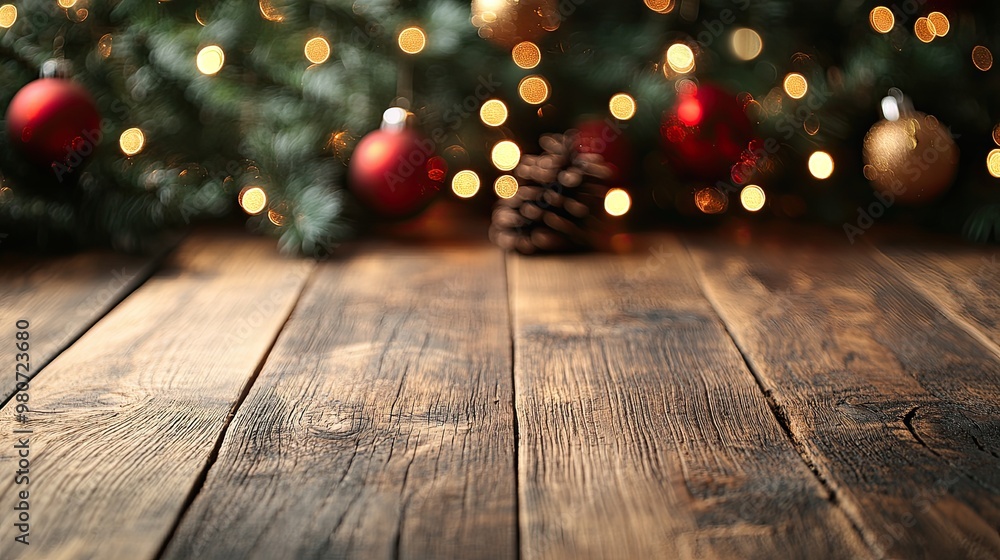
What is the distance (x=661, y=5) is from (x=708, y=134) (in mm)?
293

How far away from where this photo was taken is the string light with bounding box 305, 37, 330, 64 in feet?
5.50

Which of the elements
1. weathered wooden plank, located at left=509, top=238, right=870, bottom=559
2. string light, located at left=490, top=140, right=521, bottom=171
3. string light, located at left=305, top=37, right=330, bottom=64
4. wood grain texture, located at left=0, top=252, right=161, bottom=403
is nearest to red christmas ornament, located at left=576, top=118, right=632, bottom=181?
string light, located at left=490, top=140, right=521, bottom=171

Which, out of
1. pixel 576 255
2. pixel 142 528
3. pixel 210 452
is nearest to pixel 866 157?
pixel 576 255

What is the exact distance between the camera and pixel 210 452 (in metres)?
0.87

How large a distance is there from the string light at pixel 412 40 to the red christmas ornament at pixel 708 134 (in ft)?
1.45

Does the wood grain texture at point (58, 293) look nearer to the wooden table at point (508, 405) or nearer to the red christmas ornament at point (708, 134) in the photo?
the wooden table at point (508, 405)

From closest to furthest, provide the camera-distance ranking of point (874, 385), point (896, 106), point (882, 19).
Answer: point (874, 385) < point (896, 106) < point (882, 19)

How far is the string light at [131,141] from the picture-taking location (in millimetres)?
1622

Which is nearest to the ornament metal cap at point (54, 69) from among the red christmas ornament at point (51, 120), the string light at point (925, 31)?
the red christmas ornament at point (51, 120)

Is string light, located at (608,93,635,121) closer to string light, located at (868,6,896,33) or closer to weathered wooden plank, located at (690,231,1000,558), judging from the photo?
weathered wooden plank, located at (690,231,1000,558)

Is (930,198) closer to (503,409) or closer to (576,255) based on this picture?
(576,255)

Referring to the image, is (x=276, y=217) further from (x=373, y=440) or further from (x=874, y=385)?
(x=874, y=385)

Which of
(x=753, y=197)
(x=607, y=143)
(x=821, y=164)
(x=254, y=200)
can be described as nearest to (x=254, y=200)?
(x=254, y=200)

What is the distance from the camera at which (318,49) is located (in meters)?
1.68
